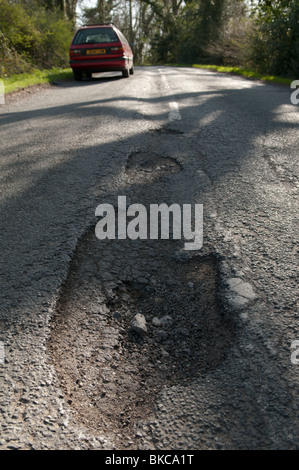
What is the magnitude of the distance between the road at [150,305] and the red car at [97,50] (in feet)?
29.8

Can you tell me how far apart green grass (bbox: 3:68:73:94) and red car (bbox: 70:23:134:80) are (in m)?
0.77

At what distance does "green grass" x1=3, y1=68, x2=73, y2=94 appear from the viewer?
9.34 metres

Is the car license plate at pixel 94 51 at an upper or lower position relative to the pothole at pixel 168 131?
upper

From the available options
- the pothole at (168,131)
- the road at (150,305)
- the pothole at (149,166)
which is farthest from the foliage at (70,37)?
the road at (150,305)

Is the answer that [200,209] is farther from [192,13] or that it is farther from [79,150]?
[192,13]

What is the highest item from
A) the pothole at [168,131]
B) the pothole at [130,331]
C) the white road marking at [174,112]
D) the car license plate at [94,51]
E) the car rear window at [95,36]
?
the car rear window at [95,36]

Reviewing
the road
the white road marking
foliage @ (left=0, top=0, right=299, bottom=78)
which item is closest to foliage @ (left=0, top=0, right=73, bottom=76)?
foliage @ (left=0, top=0, right=299, bottom=78)

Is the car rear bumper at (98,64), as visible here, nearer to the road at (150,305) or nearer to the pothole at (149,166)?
the road at (150,305)

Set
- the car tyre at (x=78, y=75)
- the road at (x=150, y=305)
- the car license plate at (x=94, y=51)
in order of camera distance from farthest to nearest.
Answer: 1. the car tyre at (x=78, y=75)
2. the car license plate at (x=94, y=51)
3. the road at (x=150, y=305)

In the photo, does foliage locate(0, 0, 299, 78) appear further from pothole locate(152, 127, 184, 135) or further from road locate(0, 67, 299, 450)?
road locate(0, 67, 299, 450)

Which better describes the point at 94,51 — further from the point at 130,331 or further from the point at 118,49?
the point at 130,331

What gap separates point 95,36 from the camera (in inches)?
489

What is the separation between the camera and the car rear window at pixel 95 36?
12.2m
